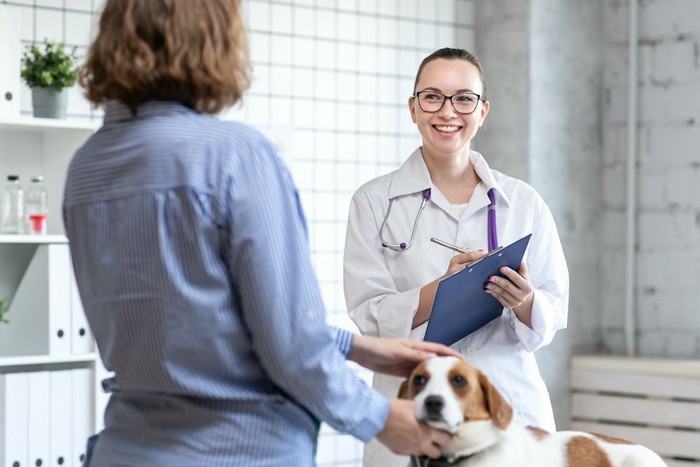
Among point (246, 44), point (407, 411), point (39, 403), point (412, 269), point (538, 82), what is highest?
point (538, 82)

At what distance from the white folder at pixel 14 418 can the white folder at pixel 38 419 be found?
1 centimetres

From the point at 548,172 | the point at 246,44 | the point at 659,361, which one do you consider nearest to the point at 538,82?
the point at 548,172

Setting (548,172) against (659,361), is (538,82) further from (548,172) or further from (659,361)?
(659,361)

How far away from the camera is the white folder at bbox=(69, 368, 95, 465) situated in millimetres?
3439

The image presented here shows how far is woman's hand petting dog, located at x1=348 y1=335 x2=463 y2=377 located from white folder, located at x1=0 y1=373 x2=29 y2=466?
7.08ft

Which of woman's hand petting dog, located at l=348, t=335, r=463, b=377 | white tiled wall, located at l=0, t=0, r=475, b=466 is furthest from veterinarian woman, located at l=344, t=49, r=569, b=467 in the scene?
white tiled wall, located at l=0, t=0, r=475, b=466

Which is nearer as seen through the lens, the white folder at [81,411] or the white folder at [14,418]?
the white folder at [14,418]

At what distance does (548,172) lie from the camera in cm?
468

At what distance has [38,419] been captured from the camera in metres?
3.37

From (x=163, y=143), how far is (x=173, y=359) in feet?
0.88

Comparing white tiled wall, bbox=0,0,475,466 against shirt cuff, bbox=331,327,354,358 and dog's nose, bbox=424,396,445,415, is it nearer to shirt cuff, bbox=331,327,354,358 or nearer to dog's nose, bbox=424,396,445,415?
shirt cuff, bbox=331,327,354,358

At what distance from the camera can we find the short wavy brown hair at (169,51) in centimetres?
124

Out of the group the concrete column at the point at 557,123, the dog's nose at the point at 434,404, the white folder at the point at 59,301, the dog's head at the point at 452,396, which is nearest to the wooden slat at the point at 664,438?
the concrete column at the point at 557,123

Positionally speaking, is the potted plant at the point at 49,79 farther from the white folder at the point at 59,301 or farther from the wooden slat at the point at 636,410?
the wooden slat at the point at 636,410
